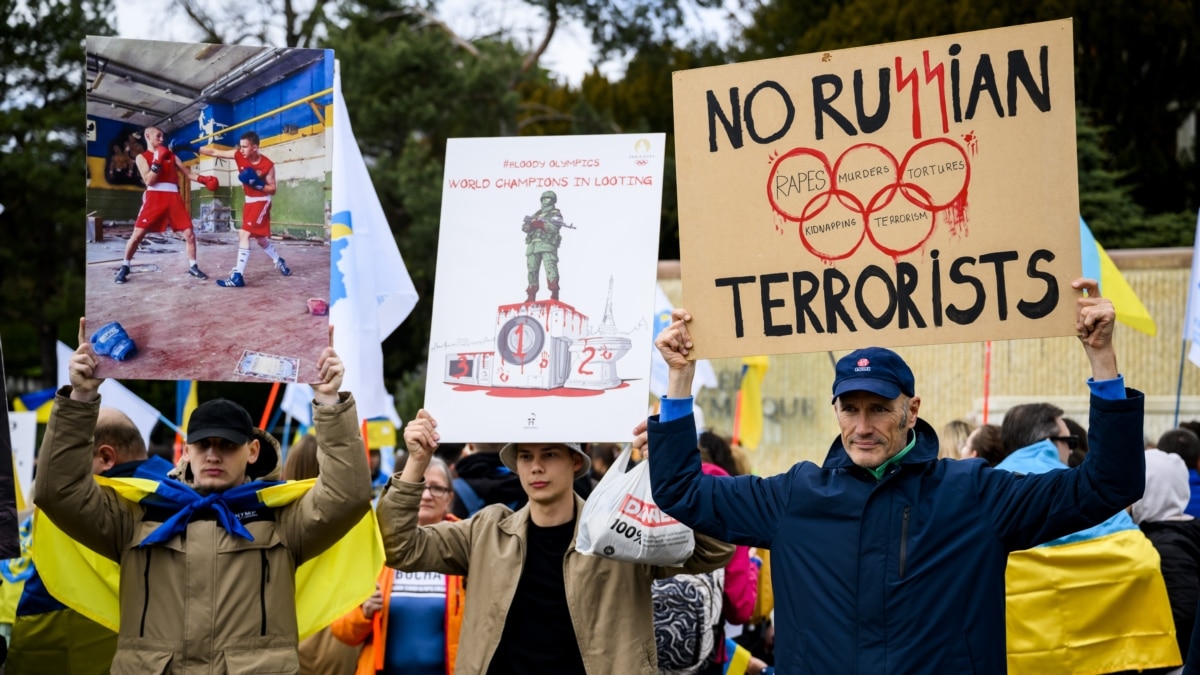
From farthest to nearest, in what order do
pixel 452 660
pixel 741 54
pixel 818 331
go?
pixel 741 54 → pixel 452 660 → pixel 818 331

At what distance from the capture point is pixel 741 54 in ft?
103

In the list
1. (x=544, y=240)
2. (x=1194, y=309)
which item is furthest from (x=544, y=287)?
(x=1194, y=309)

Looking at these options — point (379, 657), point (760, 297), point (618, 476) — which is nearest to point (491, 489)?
point (379, 657)

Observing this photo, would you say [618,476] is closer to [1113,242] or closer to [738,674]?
[738,674]

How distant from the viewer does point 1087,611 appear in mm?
5242

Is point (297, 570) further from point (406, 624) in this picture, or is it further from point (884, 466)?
point (884, 466)

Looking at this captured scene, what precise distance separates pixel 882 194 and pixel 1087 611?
2166 millimetres

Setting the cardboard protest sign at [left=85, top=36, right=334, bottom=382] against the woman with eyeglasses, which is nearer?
the cardboard protest sign at [left=85, top=36, right=334, bottom=382]

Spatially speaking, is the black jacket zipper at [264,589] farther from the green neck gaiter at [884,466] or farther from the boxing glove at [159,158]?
the green neck gaiter at [884,466]

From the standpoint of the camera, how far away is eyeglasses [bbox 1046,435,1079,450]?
5539 millimetres

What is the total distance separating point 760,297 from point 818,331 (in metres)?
0.20

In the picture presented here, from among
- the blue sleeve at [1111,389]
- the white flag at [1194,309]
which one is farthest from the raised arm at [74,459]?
the white flag at [1194,309]

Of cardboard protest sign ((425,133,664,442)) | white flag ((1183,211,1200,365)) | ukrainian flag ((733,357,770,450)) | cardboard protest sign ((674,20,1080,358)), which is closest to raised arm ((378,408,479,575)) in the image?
cardboard protest sign ((425,133,664,442))

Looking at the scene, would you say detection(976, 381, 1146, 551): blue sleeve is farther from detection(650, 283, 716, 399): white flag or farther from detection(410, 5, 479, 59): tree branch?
detection(410, 5, 479, 59): tree branch
